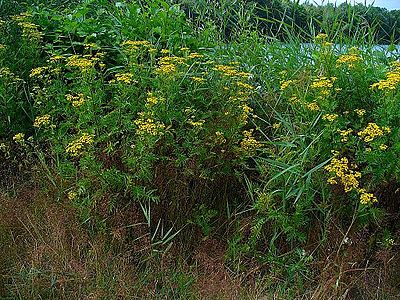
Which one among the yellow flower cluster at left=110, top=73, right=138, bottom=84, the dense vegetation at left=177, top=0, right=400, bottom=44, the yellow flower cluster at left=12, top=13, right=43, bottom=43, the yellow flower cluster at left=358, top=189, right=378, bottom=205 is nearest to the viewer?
the yellow flower cluster at left=358, top=189, right=378, bottom=205

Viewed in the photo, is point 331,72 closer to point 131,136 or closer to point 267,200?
point 267,200

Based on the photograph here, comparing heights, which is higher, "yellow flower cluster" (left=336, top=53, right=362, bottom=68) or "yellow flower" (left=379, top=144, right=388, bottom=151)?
"yellow flower cluster" (left=336, top=53, right=362, bottom=68)

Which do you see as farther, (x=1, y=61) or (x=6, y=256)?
(x=1, y=61)

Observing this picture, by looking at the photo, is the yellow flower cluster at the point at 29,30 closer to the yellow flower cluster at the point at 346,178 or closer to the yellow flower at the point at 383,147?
the yellow flower cluster at the point at 346,178

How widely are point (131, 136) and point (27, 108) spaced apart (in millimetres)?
1163

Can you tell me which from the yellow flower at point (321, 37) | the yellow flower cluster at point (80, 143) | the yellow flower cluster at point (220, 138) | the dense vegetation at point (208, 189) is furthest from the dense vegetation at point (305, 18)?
the yellow flower cluster at point (80, 143)

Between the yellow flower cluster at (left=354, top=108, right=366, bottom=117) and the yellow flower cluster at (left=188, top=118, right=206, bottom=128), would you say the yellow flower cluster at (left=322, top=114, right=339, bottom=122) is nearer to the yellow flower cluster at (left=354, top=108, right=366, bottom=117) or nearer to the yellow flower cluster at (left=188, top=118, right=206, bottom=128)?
the yellow flower cluster at (left=354, top=108, right=366, bottom=117)

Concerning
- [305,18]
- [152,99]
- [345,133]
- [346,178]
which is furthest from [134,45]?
[305,18]

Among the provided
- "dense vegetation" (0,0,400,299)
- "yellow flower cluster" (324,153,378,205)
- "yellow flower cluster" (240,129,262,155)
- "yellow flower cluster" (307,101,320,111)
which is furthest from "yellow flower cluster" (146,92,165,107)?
"yellow flower cluster" (324,153,378,205)

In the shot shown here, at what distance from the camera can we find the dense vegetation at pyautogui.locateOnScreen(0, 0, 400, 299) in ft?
11.0

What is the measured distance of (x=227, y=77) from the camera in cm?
391

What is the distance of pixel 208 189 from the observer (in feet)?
12.8

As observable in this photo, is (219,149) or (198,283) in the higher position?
(219,149)

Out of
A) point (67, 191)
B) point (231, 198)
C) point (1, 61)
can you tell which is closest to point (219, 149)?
point (231, 198)
